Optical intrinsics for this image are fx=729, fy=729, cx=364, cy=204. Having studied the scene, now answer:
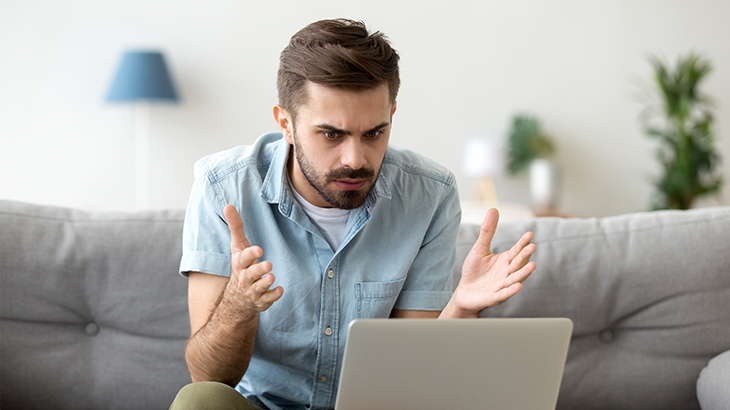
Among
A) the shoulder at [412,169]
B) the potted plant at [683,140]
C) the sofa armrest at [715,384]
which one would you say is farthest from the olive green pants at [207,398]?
the potted plant at [683,140]

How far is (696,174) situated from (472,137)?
1.40m

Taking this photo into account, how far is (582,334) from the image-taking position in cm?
167

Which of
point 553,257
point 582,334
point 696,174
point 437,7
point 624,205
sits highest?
point 437,7

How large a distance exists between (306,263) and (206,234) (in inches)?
8.0

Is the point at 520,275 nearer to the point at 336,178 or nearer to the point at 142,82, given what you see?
the point at 336,178

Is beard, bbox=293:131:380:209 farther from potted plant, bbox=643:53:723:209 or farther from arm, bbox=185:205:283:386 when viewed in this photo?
potted plant, bbox=643:53:723:209

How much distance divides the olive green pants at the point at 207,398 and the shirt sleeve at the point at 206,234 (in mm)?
263

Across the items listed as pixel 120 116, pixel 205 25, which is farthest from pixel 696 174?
pixel 120 116

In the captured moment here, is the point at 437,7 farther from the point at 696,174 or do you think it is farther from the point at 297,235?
the point at 297,235

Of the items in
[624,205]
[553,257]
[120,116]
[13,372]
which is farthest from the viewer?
[624,205]

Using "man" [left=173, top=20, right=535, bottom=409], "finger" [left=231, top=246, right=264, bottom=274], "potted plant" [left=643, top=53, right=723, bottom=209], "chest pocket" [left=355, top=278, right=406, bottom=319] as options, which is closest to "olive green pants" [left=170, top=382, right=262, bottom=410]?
Answer: "man" [left=173, top=20, right=535, bottom=409]

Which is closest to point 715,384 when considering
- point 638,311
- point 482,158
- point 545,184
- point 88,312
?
point 638,311

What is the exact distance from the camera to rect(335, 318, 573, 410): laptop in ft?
3.22

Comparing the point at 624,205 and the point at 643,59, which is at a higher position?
the point at 643,59
